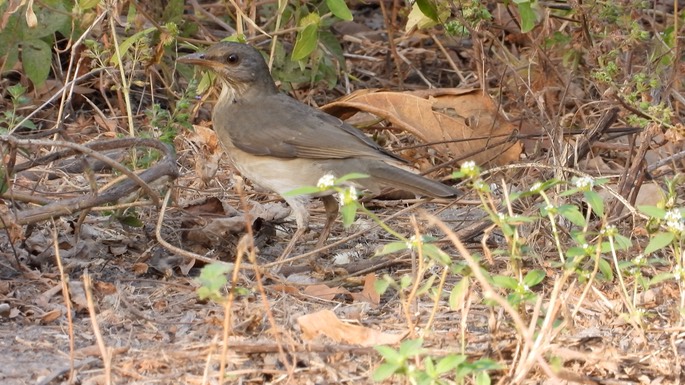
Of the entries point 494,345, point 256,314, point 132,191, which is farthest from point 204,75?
point 494,345

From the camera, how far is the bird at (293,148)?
6117mm

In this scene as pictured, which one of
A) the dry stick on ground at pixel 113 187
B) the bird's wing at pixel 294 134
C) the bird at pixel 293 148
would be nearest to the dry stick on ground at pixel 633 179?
the bird at pixel 293 148

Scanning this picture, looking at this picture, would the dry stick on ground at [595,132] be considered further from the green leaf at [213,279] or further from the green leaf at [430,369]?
the green leaf at [213,279]

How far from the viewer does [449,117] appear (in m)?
7.09

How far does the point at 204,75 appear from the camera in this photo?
6922 mm

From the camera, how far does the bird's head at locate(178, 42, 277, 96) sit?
260 inches

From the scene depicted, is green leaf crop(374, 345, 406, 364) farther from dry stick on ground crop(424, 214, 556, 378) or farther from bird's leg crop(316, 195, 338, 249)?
bird's leg crop(316, 195, 338, 249)

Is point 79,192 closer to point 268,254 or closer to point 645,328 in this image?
point 268,254

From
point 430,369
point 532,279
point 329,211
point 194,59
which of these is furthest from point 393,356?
point 194,59

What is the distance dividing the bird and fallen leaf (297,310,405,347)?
1.63m

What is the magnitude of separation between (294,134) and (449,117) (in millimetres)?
1210

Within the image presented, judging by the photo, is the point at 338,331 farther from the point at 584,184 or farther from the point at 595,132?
the point at 595,132

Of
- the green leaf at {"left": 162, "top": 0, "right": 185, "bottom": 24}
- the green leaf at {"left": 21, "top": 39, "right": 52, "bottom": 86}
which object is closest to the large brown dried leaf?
the green leaf at {"left": 162, "top": 0, "right": 185, "bottom": 24}

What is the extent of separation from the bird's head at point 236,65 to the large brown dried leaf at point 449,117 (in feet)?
2.29
